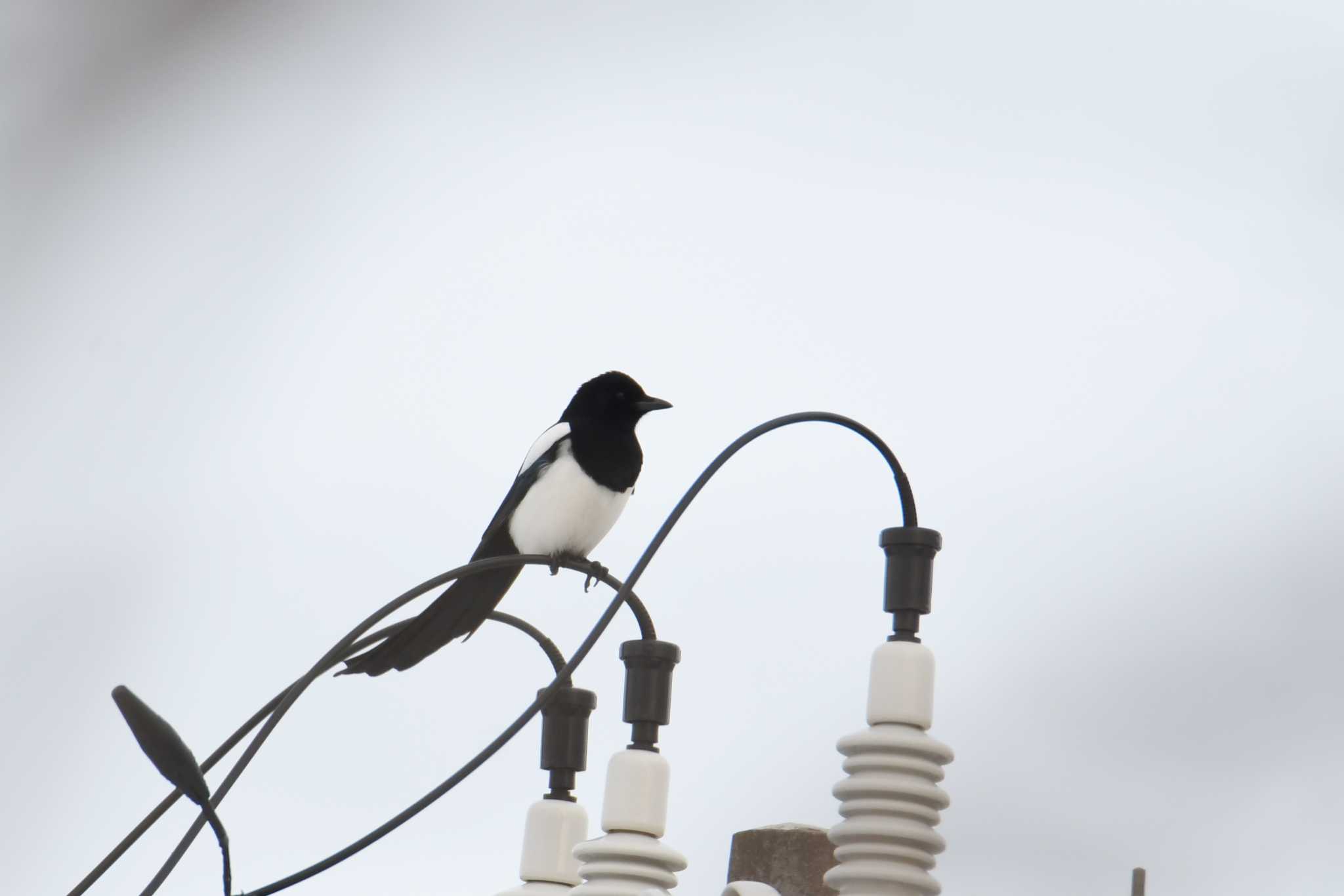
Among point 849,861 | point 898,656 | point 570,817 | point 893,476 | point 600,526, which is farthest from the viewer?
point 600,526

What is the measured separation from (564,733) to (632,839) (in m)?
0.63

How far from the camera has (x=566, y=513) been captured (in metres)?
4.73

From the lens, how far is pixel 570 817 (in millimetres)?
2674

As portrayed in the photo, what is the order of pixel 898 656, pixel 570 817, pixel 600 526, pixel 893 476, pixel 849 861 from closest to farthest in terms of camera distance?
pixel 849 861, pixel 898 656, pixel 893 476, pixel 570 817, pixel 600 526

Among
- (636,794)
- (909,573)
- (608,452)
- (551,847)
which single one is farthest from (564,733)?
(608,452)

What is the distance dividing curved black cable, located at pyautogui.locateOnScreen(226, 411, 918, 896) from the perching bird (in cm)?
148

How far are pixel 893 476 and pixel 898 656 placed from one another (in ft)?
1.39

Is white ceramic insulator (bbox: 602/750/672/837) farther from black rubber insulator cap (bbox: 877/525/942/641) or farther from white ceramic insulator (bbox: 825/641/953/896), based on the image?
black rubber insulator cap (bbox: 877/525/942/641)

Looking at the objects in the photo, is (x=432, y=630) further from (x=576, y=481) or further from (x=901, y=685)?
(x=901, y=685)

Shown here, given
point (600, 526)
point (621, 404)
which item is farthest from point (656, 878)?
point (621, 404)

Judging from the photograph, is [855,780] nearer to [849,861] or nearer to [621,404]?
[849,861]

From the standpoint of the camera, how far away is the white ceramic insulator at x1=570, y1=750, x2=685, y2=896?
6.92 ft

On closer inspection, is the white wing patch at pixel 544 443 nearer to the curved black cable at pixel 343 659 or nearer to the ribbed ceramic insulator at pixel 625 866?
the curved black cable at pixel 343 659

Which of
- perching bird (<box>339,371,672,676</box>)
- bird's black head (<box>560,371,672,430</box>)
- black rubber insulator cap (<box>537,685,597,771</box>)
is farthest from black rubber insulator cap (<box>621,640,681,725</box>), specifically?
bird's black head (<box>560,371,672,430</box>)
